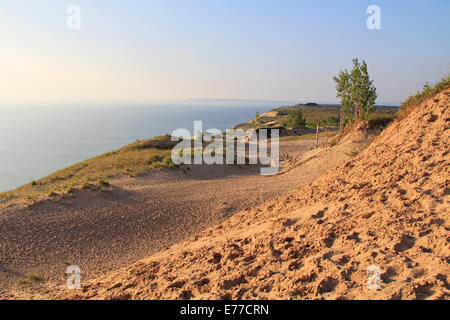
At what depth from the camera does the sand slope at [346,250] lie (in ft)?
11.7

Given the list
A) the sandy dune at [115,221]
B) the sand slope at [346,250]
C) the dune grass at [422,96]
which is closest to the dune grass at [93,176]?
the sandy dune at [115,221]

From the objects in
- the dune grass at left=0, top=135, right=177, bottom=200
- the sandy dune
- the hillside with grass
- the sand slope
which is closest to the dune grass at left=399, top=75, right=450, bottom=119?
the sand slope

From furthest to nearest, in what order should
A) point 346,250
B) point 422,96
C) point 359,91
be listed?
point 359,91
point 422,96
point 346,250

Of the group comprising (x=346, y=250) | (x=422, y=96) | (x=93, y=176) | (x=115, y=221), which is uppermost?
(x=422, y=96)

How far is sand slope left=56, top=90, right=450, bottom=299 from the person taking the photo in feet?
11.7

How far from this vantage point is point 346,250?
165 inches

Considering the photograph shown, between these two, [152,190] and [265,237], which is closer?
[265,237]

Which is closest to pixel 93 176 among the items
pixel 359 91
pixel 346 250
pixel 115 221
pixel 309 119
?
pixel 115 221

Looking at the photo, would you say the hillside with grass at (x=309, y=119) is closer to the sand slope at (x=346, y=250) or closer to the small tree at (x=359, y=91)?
the small tree at (x=359, y=91)

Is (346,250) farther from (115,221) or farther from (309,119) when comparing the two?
(309,119)

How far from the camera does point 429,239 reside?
12.8ft
